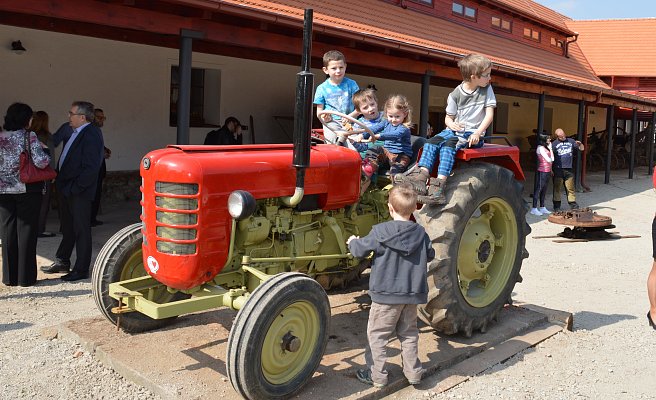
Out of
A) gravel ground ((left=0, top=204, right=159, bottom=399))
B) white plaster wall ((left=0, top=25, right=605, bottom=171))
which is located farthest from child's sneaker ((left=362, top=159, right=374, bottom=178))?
white plaster wall ((left=0, top=25, right=605, bottom=171))

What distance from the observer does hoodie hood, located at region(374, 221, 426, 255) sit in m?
3.39

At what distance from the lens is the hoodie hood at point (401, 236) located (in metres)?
3.39

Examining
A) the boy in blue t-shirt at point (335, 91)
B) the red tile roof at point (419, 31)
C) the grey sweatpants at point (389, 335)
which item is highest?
the red tile roof at point (419, 31)

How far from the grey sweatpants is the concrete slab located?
0.30ft

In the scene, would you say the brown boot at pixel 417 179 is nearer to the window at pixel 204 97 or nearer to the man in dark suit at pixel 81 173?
the man in dark suit at pixel 81 173

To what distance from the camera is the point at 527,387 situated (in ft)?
12.2

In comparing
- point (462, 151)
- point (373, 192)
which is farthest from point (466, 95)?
point (373, 192)

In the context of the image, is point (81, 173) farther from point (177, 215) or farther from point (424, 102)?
point (424, 102)

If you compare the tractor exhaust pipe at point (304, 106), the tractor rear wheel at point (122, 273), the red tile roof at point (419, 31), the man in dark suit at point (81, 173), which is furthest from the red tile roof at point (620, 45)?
the tractor rear wheel at point (122, 273)

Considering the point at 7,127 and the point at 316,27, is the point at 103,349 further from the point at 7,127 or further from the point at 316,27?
the point at 316,27

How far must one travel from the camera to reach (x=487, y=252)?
446cm

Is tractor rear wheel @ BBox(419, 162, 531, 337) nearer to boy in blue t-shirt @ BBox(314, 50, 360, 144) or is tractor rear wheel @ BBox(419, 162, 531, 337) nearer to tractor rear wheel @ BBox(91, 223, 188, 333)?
boy in blue t-shirt @ BBox(314, 50, 360, 144)

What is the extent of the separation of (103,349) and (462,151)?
257 cm

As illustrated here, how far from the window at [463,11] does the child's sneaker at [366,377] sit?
15.4 metres
